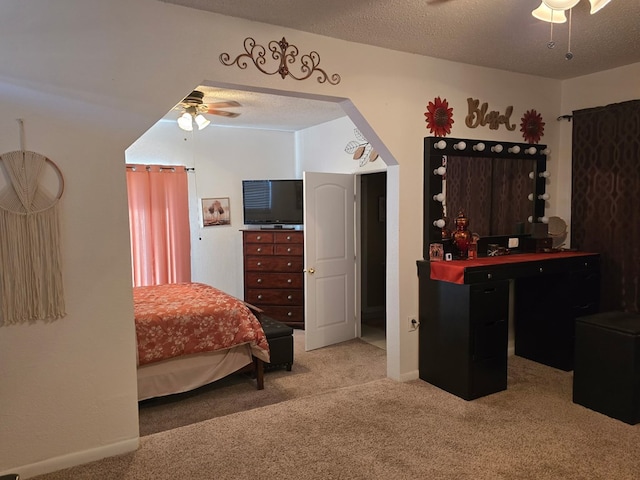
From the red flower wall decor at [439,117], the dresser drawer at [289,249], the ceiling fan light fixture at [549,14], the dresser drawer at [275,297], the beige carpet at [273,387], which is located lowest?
the beige carpet at [273,387]

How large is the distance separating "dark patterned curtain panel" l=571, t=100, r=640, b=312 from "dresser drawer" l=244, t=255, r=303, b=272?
3.08 meters

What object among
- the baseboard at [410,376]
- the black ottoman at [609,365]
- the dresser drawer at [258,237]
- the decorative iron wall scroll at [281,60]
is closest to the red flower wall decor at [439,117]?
the decorative iron wall scroll at [281,60]

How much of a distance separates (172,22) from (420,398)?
2.91 meters

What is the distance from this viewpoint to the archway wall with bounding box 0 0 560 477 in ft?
7.52

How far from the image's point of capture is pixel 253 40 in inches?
110

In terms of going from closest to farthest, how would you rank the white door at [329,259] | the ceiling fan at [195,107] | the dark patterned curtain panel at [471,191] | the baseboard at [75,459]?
the baseboard at [75,459]
the dark patterned curtain panel at [471,191]
the ceiling fan at [195,107]
the white door at [329,259]

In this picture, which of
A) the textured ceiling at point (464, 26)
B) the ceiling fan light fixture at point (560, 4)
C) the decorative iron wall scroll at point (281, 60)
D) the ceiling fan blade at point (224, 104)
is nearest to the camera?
the ceiling fan light fixture at point (560, 4)

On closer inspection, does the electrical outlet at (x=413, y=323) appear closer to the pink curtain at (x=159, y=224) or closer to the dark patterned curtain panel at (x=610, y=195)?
the dark patterned curtain panel at (x=610, y=195)

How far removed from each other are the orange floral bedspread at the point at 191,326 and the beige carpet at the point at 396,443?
72cm

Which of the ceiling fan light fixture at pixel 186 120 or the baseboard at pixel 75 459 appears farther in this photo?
the ceiling fan light fixture at pixel 186 120

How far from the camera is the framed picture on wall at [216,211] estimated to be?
5.90m

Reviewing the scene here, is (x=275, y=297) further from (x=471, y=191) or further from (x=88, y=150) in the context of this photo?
(x=88, y=150)

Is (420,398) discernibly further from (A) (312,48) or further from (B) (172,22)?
(B) (172,22)

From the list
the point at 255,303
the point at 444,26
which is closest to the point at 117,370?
the point at 444,26
